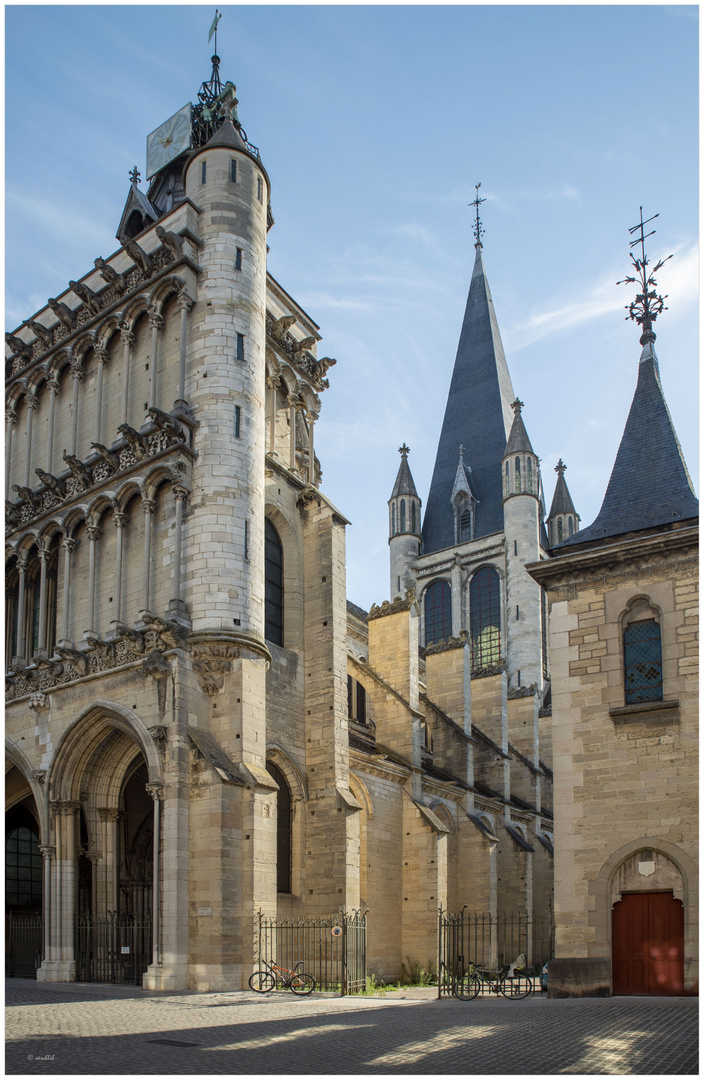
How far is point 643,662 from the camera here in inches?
642

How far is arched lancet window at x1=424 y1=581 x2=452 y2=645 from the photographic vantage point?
54.0 meters

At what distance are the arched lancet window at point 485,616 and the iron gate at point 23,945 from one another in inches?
1263

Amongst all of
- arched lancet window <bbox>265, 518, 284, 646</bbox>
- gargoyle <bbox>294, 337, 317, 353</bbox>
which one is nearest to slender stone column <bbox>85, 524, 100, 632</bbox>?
arched lancet window <bbox>265, 518, 284, 646</bbox>

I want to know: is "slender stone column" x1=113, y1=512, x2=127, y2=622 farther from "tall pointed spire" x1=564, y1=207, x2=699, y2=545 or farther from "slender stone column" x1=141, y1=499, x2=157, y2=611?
"tall pointed spire" x1=564, y1=207, x2=699, y2=545

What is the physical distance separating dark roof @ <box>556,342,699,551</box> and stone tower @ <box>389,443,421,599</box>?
36.9 metres

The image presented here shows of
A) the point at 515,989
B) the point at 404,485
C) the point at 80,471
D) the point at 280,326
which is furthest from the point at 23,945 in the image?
the point at 404,485

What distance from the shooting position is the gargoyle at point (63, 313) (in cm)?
2466

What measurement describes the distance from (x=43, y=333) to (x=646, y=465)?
1589 cm

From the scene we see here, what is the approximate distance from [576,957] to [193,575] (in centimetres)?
990

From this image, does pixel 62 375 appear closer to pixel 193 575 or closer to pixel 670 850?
pixel 193 575

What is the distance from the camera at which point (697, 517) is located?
1647 centimetres

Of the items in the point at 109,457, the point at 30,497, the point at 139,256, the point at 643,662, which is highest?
the point at 139,256

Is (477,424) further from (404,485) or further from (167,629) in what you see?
(167,629)

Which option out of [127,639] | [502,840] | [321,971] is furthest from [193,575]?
[502,840]
